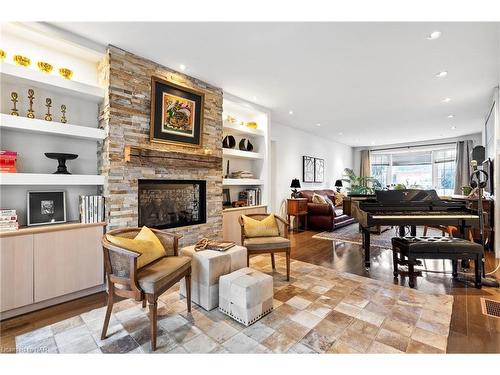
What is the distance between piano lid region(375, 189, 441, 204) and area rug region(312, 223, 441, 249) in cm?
123

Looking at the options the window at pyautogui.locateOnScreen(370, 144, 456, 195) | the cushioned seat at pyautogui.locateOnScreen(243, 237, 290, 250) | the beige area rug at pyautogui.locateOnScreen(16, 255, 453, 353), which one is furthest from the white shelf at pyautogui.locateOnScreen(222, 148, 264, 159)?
the window at pyautogui.locateOnScreen(370, 144, 456, 195)

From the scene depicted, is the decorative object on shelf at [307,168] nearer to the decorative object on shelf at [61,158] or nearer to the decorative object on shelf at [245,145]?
the decorative object on shelf at [245,145]

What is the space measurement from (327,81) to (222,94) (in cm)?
170

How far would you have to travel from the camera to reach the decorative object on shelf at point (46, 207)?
2381 millimetres

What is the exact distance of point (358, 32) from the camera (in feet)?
7.89

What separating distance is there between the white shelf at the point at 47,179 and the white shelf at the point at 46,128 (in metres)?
0.43

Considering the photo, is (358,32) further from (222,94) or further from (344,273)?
(344,273)

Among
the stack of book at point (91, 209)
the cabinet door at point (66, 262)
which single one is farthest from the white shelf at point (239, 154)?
the cabinet door at point (66, 262)

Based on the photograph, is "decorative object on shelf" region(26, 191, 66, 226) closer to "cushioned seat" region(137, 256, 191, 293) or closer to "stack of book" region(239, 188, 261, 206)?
"cushioned seat" region(137, 256, 191, 293)

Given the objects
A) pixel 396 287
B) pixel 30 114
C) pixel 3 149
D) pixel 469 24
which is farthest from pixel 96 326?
pixel 469 24

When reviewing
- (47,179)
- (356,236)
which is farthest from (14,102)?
(356,236)

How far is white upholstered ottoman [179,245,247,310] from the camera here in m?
2.18

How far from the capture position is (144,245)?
81.2 inches

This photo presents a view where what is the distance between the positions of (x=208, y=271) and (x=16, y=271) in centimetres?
169
